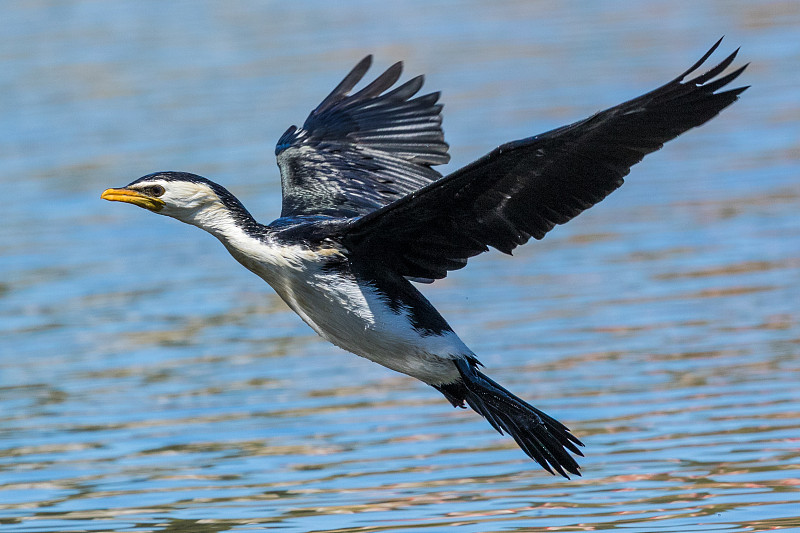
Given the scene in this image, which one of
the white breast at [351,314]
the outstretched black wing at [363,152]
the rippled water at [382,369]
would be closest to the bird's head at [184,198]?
the white breast at [351,314]

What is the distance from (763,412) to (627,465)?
1.04 meters

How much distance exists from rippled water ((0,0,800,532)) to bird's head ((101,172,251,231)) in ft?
4.87

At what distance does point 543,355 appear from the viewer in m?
9.94

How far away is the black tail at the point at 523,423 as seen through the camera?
287 inches

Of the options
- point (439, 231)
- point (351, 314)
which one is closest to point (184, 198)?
point (351, 314)

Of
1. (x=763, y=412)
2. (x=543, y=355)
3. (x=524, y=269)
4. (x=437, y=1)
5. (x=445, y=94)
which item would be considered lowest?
(x=763, y=412)

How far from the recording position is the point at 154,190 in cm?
714

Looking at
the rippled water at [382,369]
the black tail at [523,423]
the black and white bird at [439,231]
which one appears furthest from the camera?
the rippled water at [382,369]

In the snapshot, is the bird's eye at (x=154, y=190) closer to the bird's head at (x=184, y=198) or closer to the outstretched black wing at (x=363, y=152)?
the bird's head at (x=184, y=198)

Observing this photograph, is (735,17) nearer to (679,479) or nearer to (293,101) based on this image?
(293,101)

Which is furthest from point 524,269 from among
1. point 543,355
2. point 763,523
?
point 763,523

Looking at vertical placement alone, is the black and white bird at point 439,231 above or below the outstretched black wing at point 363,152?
below

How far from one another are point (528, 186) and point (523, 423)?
4.19 feet

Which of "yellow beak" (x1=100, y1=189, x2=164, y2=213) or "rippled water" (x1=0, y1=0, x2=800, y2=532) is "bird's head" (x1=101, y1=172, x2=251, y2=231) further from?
"rippled water" (x1=0, y1=0, x2=800, y2=532)
